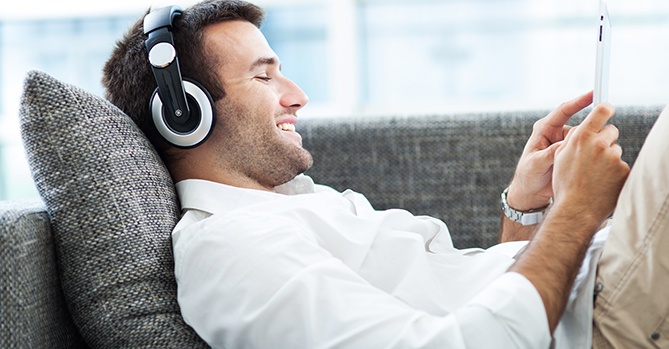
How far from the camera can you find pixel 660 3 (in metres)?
3.05

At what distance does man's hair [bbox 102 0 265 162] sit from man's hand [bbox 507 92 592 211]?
552 mm

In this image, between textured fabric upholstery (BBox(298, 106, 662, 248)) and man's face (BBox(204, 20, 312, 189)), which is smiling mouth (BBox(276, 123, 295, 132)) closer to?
man's face (BBox(204, 20, 312, 189))

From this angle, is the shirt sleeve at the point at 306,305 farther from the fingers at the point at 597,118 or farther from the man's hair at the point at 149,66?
the man's hair at the point at 149,66

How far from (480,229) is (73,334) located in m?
0.88

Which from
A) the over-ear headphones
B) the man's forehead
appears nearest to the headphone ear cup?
the over-ear headphones

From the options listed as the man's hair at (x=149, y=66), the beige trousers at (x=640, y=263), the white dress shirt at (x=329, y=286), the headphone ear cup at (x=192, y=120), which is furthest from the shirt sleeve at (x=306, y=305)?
the man's hair at (x=149, y=66)

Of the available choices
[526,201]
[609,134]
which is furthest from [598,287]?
[526,201]

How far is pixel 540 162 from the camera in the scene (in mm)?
1364

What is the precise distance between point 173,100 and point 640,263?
2.32ft

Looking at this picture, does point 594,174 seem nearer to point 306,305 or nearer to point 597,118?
point 597,118

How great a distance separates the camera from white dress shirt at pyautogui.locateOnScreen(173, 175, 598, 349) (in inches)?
36.0

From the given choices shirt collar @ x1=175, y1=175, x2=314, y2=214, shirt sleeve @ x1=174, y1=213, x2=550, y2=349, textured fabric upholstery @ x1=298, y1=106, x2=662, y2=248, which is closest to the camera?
shirt sleeve @ x1=174, y1=213, x2=550, y2=349

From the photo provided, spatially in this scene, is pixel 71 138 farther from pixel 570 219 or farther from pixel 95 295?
pixel 570 219

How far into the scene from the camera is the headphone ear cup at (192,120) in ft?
3.98
